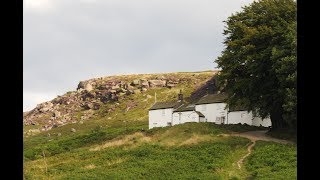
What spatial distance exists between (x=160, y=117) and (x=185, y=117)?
7.87 m

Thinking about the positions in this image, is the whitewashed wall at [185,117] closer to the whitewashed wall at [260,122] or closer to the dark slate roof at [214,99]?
the dark slate roof at [214,99]

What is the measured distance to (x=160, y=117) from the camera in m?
93.1

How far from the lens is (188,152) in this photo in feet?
155

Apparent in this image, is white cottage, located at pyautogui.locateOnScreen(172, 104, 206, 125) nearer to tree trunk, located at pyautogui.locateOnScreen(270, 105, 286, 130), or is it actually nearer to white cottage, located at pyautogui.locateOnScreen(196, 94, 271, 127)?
white cottage, located at pyautogui.locateOnScreen(196, 94, 271, 127)

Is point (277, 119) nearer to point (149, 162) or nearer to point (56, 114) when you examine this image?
point (149, 162)

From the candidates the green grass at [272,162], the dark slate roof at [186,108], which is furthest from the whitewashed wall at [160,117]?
the green grass at [272,162]

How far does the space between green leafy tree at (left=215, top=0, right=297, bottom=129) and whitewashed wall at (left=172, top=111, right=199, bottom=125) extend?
1853 centimetres

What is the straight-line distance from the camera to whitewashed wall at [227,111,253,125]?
75.9m

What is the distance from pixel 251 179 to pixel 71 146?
34541 millimetres

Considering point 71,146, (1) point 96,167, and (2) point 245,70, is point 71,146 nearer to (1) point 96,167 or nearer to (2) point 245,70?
(1) point 96,167

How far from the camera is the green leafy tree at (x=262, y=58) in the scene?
2162 inches

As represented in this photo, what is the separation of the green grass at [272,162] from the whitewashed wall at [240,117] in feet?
87.2

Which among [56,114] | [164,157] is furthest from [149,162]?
[56,114]

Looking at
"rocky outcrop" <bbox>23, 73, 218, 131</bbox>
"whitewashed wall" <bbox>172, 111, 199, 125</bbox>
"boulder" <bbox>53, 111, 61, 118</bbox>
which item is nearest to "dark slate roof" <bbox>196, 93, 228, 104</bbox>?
"whitewashed wall" <bbox>172, 111, 199, 125</bbox>
